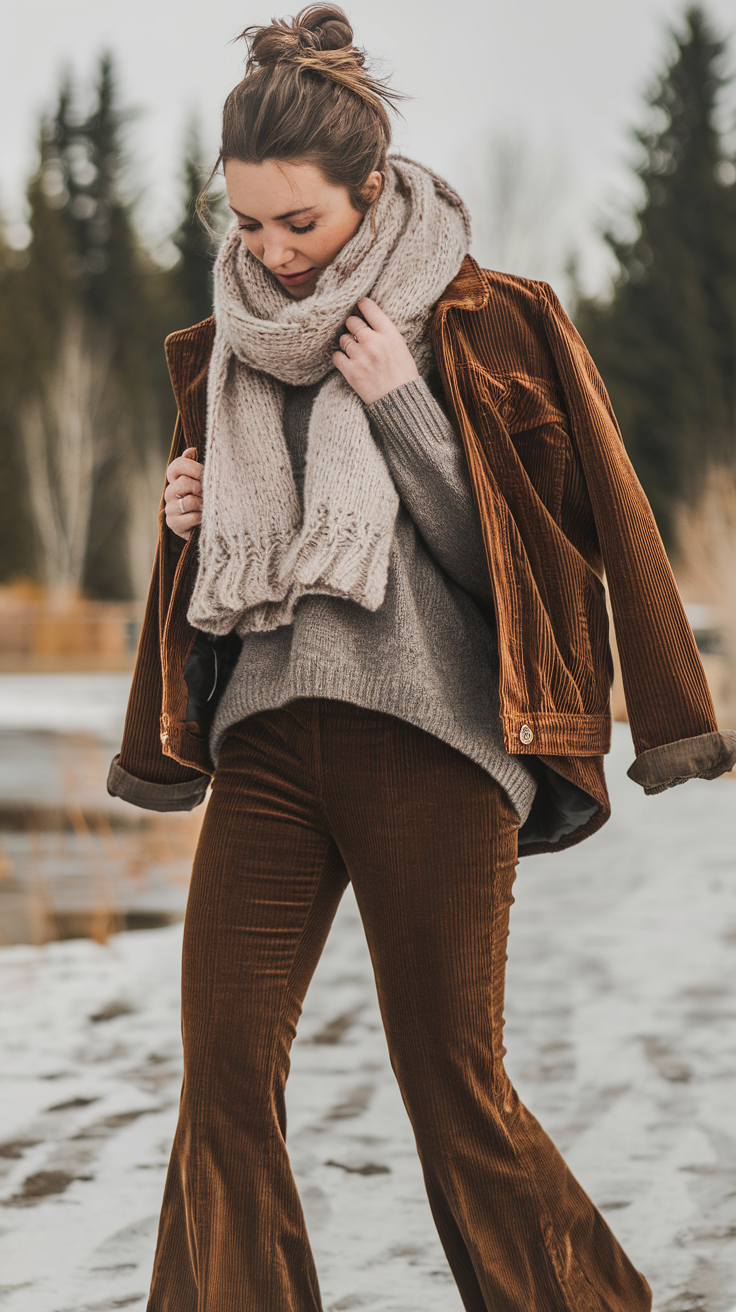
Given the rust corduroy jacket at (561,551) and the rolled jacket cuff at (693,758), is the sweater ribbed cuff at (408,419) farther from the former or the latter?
the rolled jacket cuff at (693,758)

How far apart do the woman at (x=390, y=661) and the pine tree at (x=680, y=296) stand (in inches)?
916

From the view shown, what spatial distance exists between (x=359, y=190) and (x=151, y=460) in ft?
86.1

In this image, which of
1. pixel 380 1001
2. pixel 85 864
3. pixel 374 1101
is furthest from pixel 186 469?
pixel 85 864

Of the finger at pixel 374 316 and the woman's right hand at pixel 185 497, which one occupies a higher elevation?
the finger at pixel 374 316


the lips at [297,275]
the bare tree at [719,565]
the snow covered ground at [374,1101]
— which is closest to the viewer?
the lips at [297,275]

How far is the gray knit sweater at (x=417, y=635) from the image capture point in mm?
1602

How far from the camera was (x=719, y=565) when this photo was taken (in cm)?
985

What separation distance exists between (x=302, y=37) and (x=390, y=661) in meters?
0.82

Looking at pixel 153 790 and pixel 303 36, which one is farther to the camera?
pixel 153 790

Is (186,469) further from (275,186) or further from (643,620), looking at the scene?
(643,620)

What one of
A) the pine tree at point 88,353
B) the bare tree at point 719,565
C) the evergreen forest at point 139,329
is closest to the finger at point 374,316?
the bare tree at point 719,565

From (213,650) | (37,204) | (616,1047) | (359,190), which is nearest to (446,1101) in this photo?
(213,650)

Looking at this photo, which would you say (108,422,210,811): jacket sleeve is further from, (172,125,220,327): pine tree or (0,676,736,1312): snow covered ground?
(172,125,220,327): pine tree

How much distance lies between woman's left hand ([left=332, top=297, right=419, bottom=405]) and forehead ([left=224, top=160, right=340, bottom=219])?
151 millimetres
